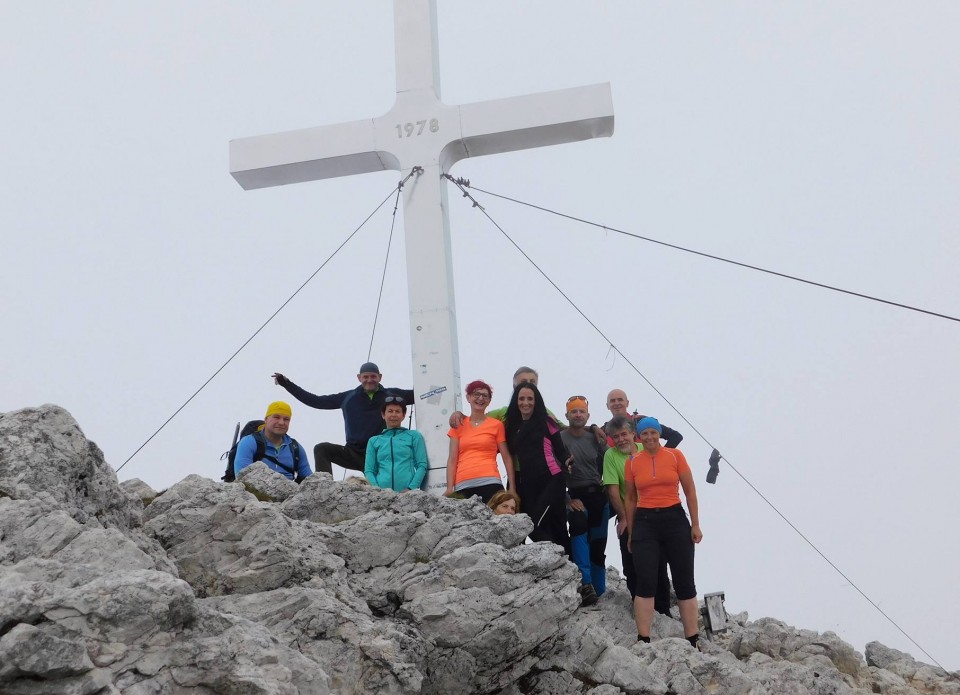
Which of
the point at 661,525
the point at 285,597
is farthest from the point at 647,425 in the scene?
the point at 285,597

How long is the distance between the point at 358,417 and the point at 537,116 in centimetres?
398

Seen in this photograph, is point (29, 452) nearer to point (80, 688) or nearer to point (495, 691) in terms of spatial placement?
point (80, 688)

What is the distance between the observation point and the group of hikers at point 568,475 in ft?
27.1

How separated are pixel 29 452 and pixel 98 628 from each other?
142 cm

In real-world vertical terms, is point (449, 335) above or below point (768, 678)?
above

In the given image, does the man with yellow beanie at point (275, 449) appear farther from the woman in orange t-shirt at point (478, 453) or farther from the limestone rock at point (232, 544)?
the limestone rock at point (232, 544)

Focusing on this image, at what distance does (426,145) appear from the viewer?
1127 cm

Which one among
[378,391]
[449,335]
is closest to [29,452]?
[378,391]

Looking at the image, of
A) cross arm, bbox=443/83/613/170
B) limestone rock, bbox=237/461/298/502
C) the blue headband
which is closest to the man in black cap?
limestone rock, bbox=237/461/298/502

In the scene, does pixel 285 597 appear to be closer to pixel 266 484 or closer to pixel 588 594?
pixel 266 484

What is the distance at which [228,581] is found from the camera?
560 cm

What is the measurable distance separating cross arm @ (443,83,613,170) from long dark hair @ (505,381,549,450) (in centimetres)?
368

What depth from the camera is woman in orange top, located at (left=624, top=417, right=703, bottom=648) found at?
815cm

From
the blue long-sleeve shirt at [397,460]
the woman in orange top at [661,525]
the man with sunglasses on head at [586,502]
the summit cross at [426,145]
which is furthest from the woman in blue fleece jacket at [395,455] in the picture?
the woman in orange top at [661,525]
